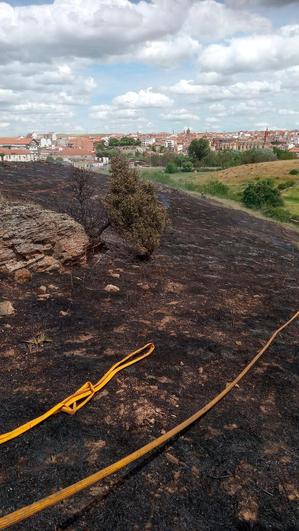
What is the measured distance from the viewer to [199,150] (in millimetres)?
79688

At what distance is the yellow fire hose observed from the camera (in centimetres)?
244

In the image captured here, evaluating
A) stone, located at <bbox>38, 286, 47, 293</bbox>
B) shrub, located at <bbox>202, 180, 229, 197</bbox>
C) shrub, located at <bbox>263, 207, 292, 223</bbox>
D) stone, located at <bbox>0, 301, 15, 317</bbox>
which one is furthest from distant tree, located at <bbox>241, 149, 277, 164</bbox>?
stone, located at <bbox>0, 301, 15, 317</bbox>

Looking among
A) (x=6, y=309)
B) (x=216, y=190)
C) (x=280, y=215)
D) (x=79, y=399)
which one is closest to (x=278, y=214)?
(x=280, y=215)

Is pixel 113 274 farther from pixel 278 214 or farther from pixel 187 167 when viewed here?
pixel 187 167

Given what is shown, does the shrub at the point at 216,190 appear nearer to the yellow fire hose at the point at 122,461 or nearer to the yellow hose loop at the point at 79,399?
the yellow fire hose at the point at 122,461

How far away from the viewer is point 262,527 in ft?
10.3

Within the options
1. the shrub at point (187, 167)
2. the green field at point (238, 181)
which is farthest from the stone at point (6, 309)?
the shrub at point (187, 167)

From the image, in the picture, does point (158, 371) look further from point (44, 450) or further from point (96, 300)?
point (96, 300)

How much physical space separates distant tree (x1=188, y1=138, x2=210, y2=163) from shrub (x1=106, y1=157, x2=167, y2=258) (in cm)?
7114

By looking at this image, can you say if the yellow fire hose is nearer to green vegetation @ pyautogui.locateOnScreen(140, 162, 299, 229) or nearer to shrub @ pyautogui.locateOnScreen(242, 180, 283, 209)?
green vegetation @ pyautogui.locateOnScreen(140, 162, 299, 229)

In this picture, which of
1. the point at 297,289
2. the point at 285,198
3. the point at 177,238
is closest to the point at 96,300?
the point at 297,289

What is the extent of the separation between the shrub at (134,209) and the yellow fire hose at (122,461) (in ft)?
13.2

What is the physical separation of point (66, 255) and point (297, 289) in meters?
5.92

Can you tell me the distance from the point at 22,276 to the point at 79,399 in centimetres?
383
